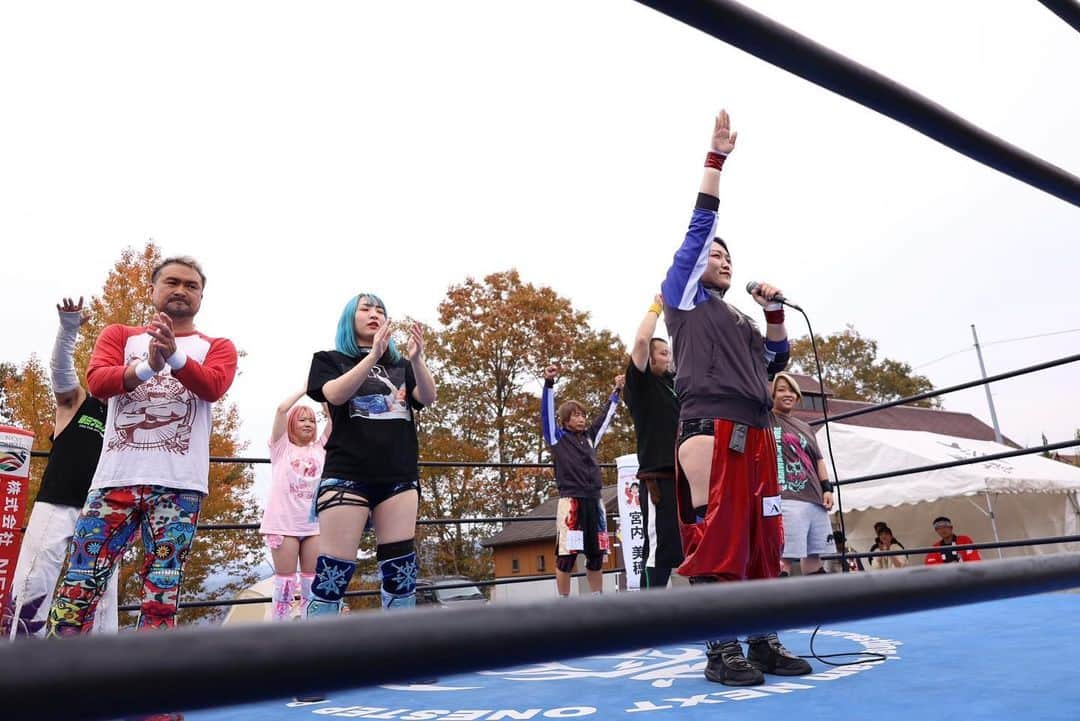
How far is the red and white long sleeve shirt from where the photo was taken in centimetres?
225

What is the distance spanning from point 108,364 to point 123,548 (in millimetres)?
567

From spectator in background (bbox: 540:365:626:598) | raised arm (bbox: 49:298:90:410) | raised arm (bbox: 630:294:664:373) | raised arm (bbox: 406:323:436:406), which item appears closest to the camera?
raised arm (bbox: 49:298:90:410)

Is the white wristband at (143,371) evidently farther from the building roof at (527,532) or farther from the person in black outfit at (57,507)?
the building roof at (527,532)

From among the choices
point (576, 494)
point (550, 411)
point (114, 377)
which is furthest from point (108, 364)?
point (576, 494)

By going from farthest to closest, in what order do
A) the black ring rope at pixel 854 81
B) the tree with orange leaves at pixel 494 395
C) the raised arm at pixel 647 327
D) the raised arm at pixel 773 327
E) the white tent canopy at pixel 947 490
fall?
the tree with orange leaves at pixel 494 395
the white tent canopy at pixel 947 490
the raised arm at pixel 647 327
the raised arm at pixel 773 327
the black ring rope at pixel 854 81

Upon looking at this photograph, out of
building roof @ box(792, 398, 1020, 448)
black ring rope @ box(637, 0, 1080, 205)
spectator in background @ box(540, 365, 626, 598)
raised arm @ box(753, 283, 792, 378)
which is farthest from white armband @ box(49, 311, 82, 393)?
building roof @ box(792, 398, 1020, 448)

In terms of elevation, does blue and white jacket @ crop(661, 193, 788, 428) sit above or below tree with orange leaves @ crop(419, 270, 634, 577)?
below

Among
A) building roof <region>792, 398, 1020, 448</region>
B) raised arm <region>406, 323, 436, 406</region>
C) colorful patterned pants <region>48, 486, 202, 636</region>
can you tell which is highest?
building roof <region>792, 398, 1020, 448</region>

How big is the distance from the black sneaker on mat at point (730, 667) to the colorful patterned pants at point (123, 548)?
1698mm

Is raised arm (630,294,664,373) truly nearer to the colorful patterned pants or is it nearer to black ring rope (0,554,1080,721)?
the colorful patterned pants

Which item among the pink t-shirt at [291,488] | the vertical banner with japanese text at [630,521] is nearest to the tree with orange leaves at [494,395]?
the vertical banner with japanese text at [630,521]

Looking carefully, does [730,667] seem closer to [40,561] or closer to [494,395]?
[40,561]

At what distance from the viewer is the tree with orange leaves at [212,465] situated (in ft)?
33.1

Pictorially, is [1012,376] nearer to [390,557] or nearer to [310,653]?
[390,557]
